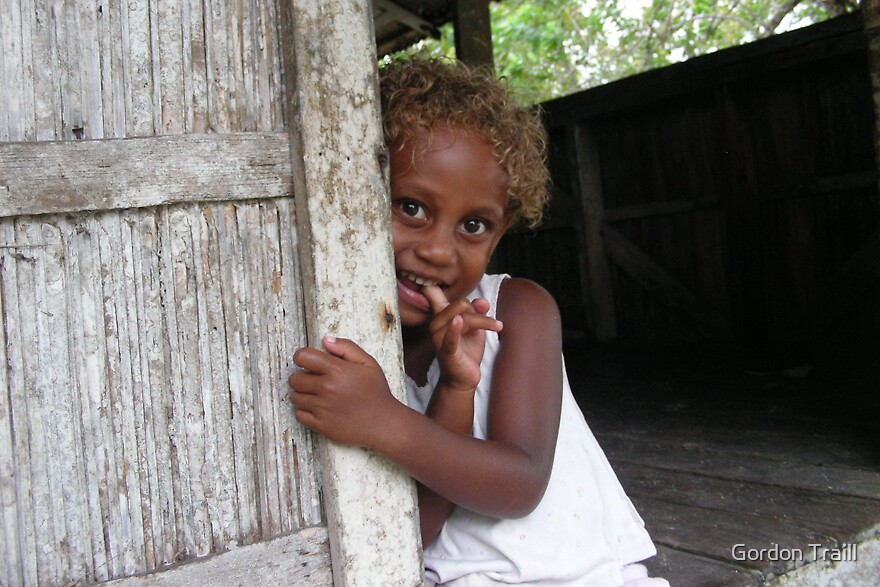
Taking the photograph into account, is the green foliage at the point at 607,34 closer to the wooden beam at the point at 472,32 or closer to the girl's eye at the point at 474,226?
the wooden beam at the point at 472,32

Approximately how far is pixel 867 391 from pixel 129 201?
12.3 ft

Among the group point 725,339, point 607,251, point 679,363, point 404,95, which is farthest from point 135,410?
point 607,251

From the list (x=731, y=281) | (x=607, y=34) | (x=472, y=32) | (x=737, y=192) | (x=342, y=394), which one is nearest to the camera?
(x=342, y=394)

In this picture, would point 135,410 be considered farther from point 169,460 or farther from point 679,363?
point 679,363

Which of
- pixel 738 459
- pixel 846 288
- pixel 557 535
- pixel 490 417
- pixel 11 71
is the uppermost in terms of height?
pixel 11 71

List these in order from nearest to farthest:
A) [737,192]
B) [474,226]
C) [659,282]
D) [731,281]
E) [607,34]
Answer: [474,226] → [737,192] → [731,281] → [659,282] → [607,34]

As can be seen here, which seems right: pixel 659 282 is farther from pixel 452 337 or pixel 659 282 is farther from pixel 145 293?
pixel 145 293

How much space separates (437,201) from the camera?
153 cm

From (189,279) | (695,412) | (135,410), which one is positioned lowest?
(695,412)

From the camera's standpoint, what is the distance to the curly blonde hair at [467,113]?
156cm

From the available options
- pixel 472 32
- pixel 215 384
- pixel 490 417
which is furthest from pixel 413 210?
pixel 472 32

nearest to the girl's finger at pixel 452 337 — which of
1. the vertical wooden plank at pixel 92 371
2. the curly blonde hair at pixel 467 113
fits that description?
the curly blonde hair at pixel 467 113

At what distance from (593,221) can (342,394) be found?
5277 millimetres

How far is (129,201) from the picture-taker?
1.13 m
